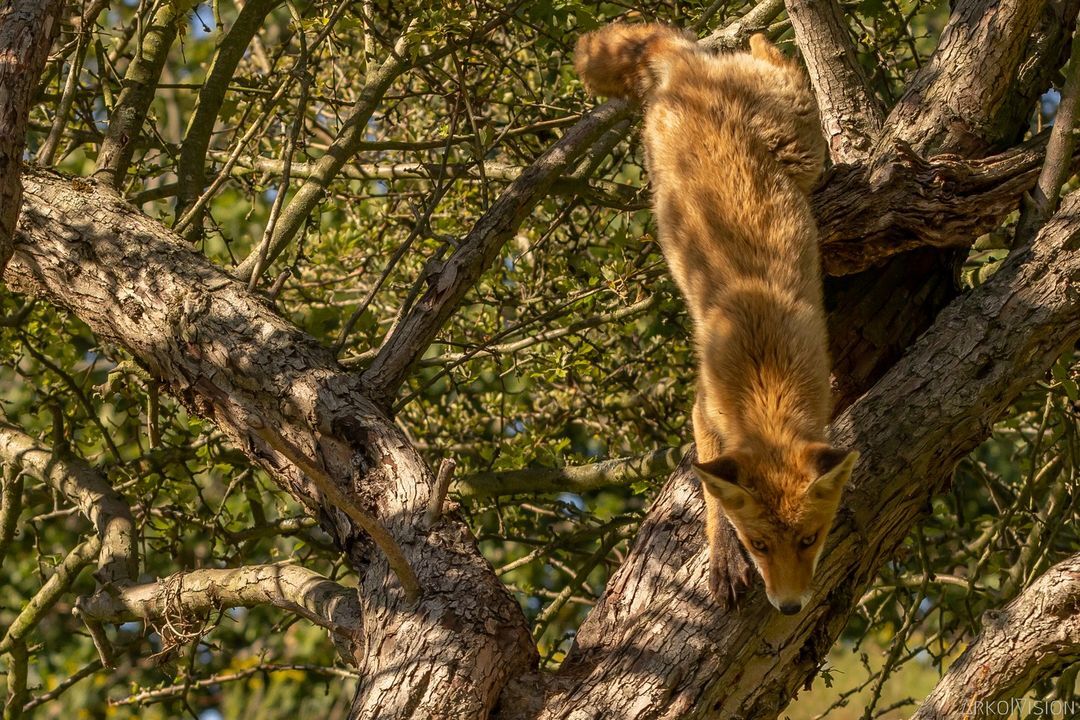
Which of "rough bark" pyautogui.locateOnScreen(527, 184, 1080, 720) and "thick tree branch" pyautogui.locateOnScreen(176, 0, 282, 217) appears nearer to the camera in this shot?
"rough bark" pyautogui.locateOnScreen(527, 184, 1080, 720)

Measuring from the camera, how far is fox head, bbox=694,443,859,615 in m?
4.23

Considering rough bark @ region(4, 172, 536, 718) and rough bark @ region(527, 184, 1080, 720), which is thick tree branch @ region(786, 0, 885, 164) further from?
rough bark @ region(4, 172, 536, 718)

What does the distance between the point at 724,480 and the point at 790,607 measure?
1.74 feet

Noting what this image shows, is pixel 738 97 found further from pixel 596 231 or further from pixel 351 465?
pixel 351 465

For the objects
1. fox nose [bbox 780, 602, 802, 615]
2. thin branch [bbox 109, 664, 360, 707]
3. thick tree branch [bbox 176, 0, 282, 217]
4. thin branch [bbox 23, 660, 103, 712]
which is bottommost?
fox nose [bbox 780, 602, 802, 615]

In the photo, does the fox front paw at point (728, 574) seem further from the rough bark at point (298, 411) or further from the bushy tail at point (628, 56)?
the bushy tail at point (628, 56)

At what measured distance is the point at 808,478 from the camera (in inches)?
179

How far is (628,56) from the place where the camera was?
21.0 ft

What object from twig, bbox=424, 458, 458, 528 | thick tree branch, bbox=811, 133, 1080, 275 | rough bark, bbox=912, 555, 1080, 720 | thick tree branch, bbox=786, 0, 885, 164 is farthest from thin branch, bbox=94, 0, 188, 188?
rough bark, bbox=912, 555, 1080, 720

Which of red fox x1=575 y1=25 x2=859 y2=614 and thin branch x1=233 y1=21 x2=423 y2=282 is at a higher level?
thin branch x1=233 y1=21 x2=423 y2=282

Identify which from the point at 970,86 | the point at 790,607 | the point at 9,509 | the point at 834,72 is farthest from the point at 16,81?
the point at 970,86

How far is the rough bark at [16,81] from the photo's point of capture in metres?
4.11

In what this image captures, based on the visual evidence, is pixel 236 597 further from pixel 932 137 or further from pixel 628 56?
pixel 932 137

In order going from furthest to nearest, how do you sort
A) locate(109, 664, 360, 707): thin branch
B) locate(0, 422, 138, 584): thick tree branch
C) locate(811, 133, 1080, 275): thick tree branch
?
locate(109, 664, 360, 707): thin branch
locate(0, 422, 138, 584): thick tree branch
locate(811, 133, 1080, 275): thick tree branch
